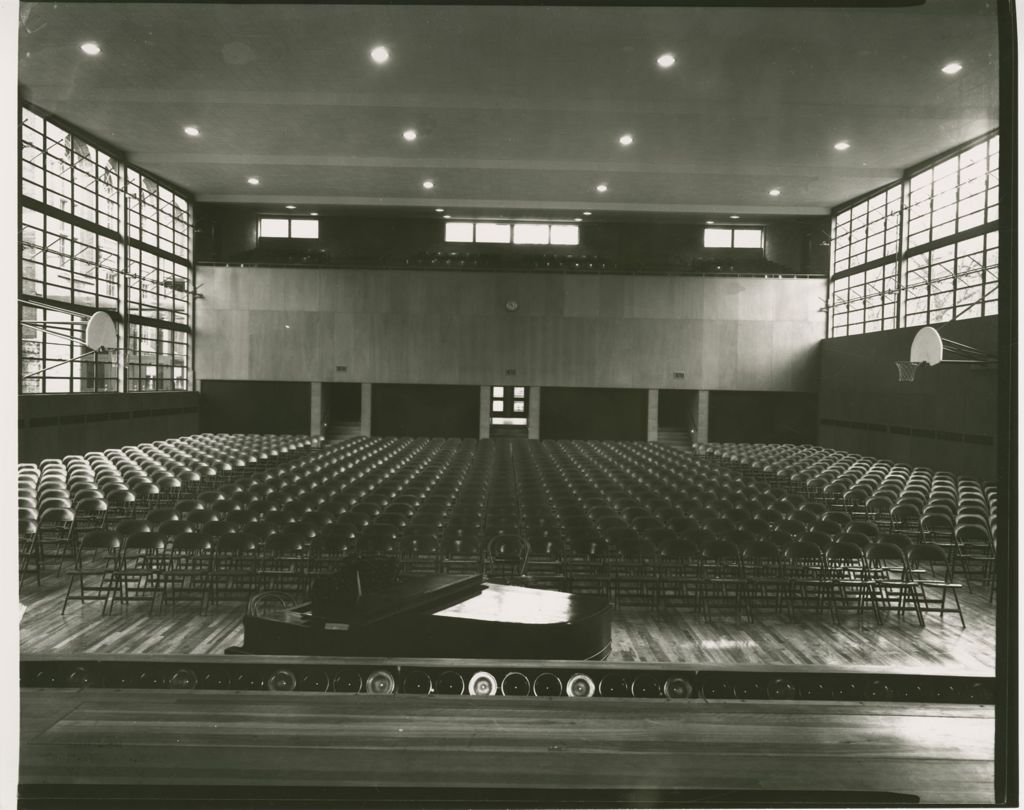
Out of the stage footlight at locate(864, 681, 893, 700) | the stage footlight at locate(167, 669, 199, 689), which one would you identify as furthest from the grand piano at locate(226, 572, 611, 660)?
the stage footlight at locate(864, 681, 893, 700)

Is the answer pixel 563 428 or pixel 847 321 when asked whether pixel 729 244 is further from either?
pixel 847 321

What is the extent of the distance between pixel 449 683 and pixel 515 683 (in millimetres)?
457

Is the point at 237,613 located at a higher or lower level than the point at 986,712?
lower

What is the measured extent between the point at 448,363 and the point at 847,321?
21.4ft

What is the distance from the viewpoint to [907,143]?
4953 mm

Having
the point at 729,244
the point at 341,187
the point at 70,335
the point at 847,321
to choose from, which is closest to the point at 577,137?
the point at 729,244

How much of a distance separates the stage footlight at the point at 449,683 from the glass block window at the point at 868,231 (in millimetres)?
5117

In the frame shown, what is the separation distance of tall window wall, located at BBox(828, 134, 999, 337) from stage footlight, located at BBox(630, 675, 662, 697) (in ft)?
10.1

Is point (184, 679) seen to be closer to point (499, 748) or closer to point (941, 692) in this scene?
point (499, 748)

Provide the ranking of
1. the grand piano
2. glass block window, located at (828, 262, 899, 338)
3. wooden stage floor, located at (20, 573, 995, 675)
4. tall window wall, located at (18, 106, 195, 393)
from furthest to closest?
1. glass block window, located at (828, 262, 899, 338)
2. wooden stage floor, located at (20, 573, 995, 675)
3. the grand piano
4. tall window wall, located at (18, 106, 195, 393)

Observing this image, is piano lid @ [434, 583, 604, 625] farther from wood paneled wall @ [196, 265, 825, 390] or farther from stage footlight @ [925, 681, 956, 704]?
wood paneled wall @ [196, 265, 825, 390]

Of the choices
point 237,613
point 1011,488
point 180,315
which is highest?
point 180,315

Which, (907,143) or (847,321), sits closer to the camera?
(907,143)

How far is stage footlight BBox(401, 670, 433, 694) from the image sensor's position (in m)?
4.40
